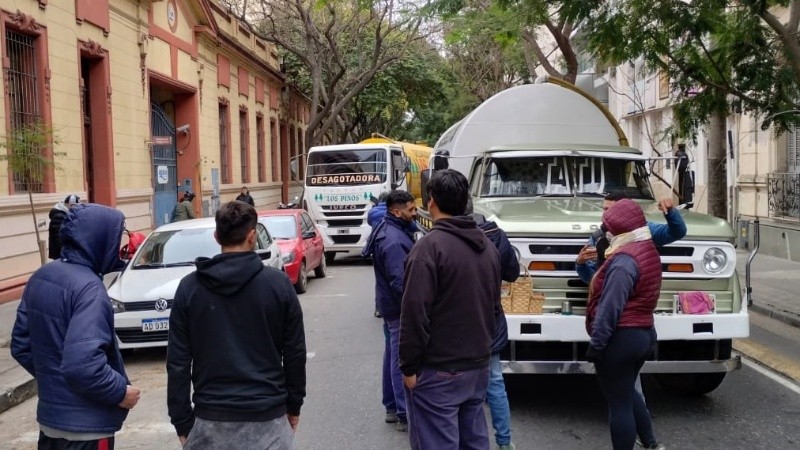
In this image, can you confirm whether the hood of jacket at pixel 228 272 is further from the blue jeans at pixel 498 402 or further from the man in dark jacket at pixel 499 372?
the blue jeans at pixel 498 402

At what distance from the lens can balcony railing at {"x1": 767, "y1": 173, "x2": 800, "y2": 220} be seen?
17.3 m

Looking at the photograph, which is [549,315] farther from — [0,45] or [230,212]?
[0,45]

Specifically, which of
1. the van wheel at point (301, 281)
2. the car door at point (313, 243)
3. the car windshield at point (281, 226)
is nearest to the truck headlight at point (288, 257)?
the van wheel at point (301, 281)

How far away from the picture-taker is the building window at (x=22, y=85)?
1248cm

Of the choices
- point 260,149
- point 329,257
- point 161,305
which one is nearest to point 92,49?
point 329,257

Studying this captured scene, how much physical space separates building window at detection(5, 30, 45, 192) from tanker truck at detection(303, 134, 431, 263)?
23.6 feet

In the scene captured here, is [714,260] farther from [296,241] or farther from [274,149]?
[274,149]

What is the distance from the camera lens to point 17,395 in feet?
24.0

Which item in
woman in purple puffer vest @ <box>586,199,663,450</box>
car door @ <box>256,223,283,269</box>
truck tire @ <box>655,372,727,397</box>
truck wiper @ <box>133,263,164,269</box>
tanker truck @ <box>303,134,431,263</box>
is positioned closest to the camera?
woman in purple puffer vest @ <box>586,199,663,450</box>

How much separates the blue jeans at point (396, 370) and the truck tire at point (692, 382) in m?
2.61

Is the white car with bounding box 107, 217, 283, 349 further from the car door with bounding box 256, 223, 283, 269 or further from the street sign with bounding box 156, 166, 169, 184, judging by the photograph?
the street sign with bounding box 156, 166, 169, 184

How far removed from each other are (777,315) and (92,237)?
33.5 feet

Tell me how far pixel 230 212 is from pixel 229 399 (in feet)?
2.59

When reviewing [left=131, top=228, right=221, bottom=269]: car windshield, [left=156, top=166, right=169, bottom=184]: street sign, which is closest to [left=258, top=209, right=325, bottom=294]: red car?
[left=131, top=228, right=221, bottom=269]: car windshield
